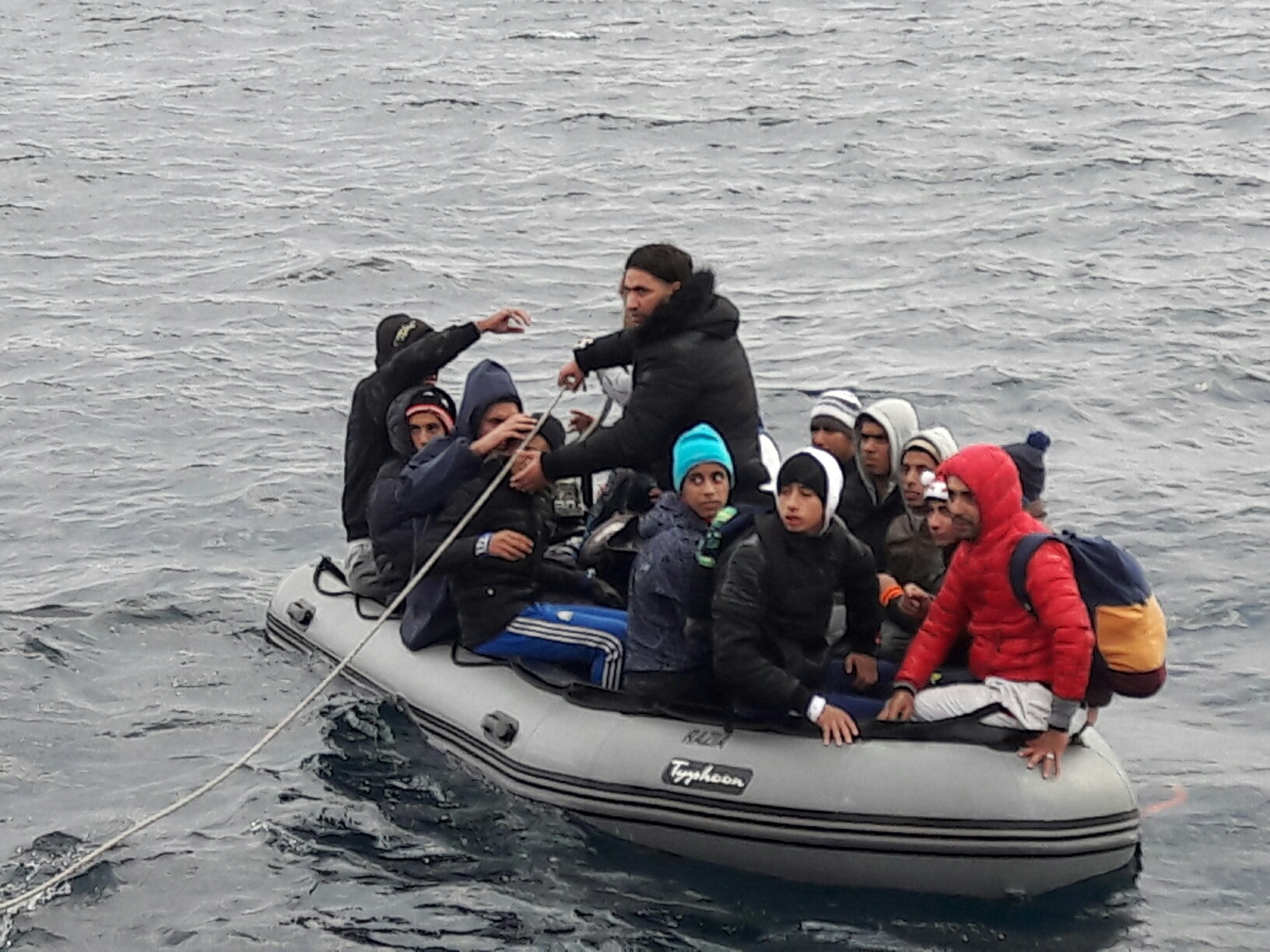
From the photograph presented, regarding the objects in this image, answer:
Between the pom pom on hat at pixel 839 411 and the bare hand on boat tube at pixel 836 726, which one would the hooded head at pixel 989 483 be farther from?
the pom pom on hat at pixel 839 411

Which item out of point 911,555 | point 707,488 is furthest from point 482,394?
point 911,555

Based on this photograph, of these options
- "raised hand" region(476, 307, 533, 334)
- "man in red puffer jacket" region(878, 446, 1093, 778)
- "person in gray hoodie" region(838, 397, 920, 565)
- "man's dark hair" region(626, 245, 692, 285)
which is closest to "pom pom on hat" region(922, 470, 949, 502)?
"man in red puffer jacket" region(878, 446, 1093, 778)

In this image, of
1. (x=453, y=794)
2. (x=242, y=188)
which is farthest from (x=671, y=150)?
(x=453, y=794)

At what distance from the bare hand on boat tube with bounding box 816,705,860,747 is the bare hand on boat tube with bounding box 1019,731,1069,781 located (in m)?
0.73

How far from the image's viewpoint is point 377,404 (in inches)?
383

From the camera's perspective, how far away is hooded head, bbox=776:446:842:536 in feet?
25.1

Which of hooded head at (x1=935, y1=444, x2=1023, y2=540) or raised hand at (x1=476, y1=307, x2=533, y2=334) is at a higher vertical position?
raised hand at (x1=476, y1=307, x2=533, y2=334)

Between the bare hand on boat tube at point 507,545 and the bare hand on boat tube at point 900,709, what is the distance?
1964mm

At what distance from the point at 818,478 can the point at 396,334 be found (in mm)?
3112

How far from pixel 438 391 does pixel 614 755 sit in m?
2.25

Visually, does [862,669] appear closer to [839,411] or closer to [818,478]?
[818,478]

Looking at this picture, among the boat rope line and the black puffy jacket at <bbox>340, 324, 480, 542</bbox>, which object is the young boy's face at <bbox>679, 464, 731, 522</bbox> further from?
the black puffy jacket at <bbox>340, 324, 480, 542</bbox>

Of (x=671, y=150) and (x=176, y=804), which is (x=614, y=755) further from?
(x=671, y=150)

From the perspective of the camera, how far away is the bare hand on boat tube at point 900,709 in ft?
26.1
